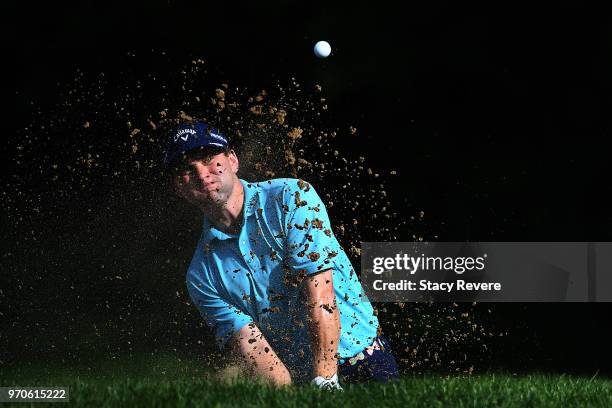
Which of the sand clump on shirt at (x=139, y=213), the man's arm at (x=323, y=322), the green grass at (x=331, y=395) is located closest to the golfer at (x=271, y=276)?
the man's arm at (x=323, y=322)

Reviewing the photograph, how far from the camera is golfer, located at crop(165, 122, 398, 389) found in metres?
5.32

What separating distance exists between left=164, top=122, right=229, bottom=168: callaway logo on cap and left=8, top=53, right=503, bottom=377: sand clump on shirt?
6.08ft

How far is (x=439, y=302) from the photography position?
9.72m

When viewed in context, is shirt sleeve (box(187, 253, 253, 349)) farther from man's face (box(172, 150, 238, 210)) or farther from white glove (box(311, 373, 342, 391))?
white glove (box(311, 373, 342, 391))

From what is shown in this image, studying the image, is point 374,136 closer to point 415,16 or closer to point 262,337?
point 415,16

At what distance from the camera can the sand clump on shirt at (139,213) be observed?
8.05 m

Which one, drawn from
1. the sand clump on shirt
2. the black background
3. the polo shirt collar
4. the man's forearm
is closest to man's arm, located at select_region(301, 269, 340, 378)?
the man's forearm

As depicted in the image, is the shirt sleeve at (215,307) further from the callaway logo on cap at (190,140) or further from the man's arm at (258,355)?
the callaway logo on cap at (190,140)

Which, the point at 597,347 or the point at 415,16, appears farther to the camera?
the point at 415,16

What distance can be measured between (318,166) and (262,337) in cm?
287

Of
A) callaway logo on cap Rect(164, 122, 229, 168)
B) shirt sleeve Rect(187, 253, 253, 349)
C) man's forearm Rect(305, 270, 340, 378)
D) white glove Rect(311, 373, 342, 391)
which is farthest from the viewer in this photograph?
shirt sleeve Rect(187, 253, 253, 349)

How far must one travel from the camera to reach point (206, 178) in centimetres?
542

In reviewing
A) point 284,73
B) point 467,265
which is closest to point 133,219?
point 284,73

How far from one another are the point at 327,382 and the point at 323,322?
0.34 metres
